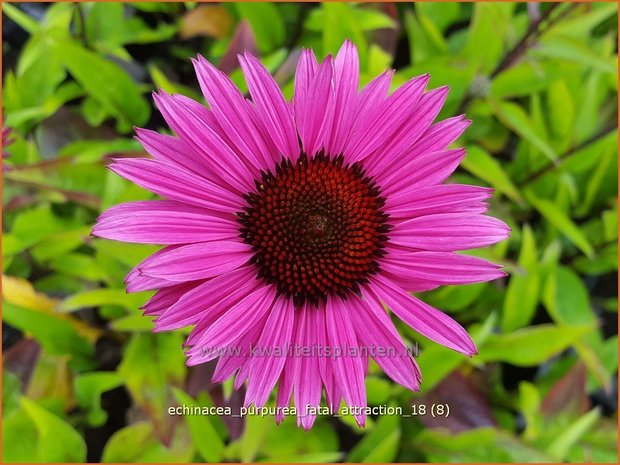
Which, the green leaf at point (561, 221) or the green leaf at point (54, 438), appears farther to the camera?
the green leaf at point (561, 221)

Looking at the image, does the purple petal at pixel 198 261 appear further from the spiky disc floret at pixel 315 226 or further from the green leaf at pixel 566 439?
the green leaf at pixel 566 439

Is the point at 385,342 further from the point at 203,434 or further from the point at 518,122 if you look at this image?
the point at 518,122

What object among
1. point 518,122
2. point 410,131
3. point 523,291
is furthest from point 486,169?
point 410,131

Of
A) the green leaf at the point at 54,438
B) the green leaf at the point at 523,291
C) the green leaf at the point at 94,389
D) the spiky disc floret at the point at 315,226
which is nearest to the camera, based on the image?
the spiky disc floret at the point at 315,226

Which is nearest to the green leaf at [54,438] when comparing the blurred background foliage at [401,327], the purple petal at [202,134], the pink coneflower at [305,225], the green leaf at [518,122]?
the blurred background foliage at [401,327]

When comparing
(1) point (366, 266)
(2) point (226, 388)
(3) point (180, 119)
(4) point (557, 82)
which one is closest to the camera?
(3) point (180, 119)

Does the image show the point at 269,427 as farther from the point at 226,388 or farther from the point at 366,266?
the point at 366,266

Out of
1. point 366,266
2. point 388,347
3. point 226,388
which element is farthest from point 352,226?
point 226,388

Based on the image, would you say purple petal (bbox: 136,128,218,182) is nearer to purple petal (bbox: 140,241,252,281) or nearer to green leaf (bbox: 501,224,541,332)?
purple petal (bbox: 140,241,252,281)
